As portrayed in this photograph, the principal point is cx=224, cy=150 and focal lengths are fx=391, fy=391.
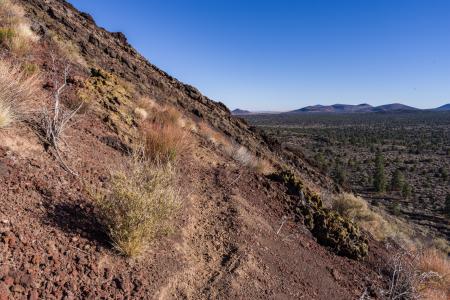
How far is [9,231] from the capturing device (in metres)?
3.36

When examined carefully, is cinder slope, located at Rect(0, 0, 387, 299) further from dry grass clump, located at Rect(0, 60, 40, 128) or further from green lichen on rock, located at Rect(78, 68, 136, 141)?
dry grass clump, located at Rect(0, 60, 40, 128)

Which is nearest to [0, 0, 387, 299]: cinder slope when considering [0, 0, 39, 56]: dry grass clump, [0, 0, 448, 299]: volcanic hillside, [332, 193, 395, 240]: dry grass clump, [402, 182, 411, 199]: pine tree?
[0, 0, 448, 299]: volcanic hillside

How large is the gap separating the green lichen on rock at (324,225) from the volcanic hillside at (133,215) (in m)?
0.02

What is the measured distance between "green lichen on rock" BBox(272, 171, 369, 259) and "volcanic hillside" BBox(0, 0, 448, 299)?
23mm

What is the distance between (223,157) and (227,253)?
4.09 m

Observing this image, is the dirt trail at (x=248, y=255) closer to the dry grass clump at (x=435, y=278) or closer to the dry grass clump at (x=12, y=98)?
the dry grass clump at (x=435, y=278)

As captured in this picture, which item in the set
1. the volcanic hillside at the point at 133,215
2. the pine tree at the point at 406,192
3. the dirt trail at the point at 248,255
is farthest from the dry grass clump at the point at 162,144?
the pine tree at the point at 406,192

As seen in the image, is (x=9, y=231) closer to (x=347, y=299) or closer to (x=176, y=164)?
(x=176, y=164)

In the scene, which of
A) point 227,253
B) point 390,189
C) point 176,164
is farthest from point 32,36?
point 390,189

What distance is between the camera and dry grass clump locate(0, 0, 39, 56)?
282 inches

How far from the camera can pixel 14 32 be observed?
7.36 meters

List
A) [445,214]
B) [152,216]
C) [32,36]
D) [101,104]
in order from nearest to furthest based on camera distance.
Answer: [152,216], [101,104], [32,36], [445,214]

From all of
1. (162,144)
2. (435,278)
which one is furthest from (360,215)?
(162,144)

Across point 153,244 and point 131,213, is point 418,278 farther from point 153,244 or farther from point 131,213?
point 131,213
